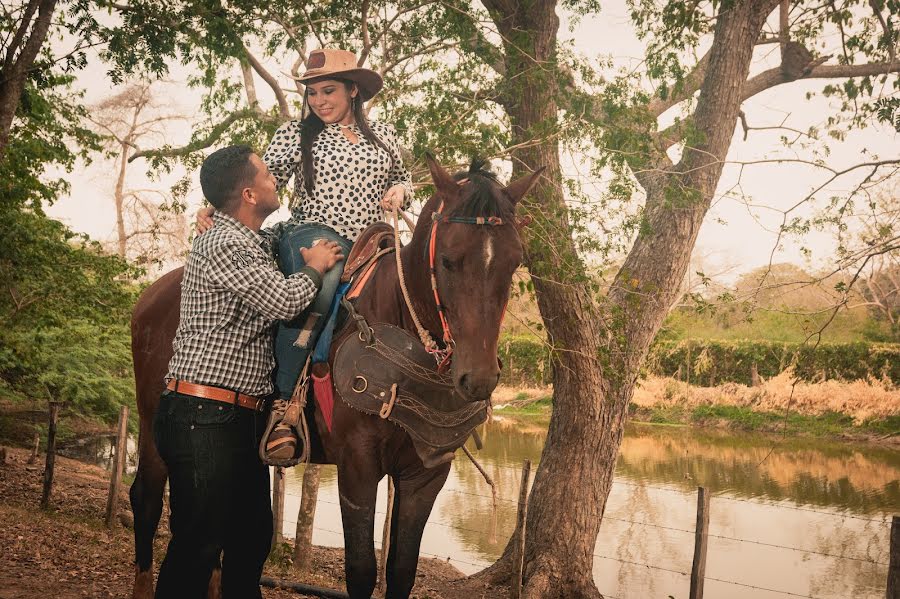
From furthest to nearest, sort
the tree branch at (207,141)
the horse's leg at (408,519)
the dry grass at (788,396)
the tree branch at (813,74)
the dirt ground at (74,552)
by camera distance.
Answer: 1. the dry grass at (788,396)
2. the tree branch at (813,74)
3. the tree branch at (207,141)
4. the dirt ground at (74,552)
5. the horse's leg at (408,519)

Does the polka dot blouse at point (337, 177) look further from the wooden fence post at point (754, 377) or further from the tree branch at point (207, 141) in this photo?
the wooden fence post at point (754, 377)

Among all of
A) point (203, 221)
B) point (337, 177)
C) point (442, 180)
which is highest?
point (337, 177)

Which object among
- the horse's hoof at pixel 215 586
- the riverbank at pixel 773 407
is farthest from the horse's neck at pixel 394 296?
the riverbank at pixel 773 407

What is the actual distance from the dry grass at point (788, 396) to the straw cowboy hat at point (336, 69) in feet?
55.8

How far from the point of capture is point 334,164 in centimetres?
347

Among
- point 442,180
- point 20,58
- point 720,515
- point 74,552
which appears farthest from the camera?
point 720,515

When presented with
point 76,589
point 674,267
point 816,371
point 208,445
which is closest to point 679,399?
point 816,371

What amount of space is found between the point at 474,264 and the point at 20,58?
4.59 m

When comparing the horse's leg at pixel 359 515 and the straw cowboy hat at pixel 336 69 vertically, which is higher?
the straw cowboy hat at pixel 336 69

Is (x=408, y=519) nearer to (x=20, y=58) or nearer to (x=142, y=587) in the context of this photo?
(x=142, y=587)

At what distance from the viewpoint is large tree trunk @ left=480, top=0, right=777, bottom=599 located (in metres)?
7.11

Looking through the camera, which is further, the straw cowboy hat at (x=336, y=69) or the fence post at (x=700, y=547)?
the fence post at (x=700, y=547)

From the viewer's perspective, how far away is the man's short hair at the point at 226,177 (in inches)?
112

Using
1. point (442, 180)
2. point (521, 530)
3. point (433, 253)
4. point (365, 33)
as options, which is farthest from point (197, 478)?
point (365, 33)
